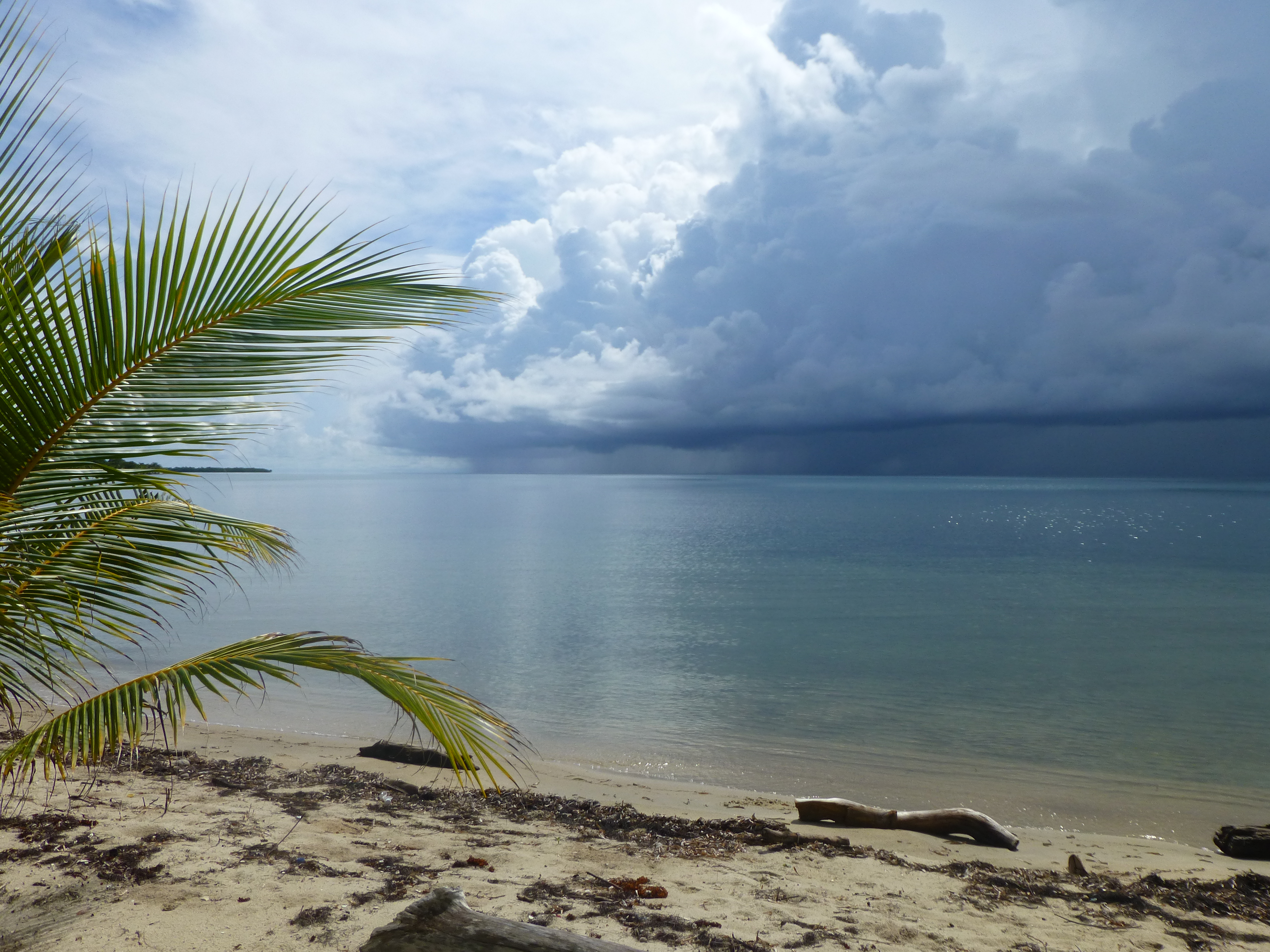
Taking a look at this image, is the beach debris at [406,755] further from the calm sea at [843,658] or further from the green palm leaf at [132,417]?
the green palm leaf at [132,417]

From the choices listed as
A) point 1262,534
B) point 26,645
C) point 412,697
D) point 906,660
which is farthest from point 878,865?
point 1262,534

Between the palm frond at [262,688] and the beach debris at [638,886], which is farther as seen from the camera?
the beach debris at [638,886]

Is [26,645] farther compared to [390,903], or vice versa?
[390,903]

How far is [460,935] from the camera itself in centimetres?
320

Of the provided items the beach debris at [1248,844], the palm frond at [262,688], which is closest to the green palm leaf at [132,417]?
the palm frond at [262,688]

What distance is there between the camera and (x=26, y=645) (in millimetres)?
3355

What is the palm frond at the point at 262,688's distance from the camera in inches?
126

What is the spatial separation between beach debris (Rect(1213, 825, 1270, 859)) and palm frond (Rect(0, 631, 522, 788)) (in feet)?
25.0

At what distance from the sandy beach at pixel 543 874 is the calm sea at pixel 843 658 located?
2.37 metres

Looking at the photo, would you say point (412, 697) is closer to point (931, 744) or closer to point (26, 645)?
point (26, 645)

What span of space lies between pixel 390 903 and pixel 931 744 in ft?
29.9

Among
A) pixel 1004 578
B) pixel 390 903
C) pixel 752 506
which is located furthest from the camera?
pixel 752 506

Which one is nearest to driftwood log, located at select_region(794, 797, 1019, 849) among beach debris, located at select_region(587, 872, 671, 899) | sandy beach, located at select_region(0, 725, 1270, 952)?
sandy beach, located at select_region(0, 725, 1270, 952)

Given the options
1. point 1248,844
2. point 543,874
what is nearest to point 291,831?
point 543,874
